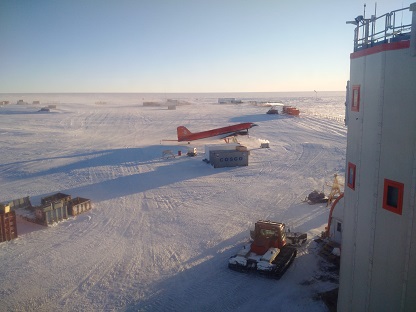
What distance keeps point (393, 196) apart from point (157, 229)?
49.7ft

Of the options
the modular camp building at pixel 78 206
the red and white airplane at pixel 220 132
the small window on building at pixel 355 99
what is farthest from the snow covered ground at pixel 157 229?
the small window on building at pixel 355 99

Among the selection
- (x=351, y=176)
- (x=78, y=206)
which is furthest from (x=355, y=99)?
(x=78, y=206)

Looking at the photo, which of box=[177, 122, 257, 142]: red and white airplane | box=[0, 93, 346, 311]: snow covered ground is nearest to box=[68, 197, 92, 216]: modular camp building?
box=[0, 93, 346, 311]: snow covered ground

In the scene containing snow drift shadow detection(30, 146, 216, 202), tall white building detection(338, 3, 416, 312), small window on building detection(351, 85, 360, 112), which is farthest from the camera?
snow drift shadow detection(30, 146, 216, 202)

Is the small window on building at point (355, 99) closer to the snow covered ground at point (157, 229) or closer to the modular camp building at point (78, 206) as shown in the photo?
the snow covered ground at point (157, 229)

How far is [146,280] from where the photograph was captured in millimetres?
15250

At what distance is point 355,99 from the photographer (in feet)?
30.7

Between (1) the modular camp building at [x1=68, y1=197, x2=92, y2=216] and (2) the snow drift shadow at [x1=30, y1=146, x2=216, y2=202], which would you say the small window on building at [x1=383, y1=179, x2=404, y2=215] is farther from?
(2) the snow drift shadow at [x1=30, y1=146, x2=216, y2=202]

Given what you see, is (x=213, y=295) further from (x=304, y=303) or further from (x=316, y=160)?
(x=316, y=160)

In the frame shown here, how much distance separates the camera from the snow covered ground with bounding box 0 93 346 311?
14.1 meters

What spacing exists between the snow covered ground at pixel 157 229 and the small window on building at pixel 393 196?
7.04 m

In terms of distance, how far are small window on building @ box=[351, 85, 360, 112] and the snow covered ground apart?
321 inches

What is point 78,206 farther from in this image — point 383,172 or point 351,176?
point 383,172

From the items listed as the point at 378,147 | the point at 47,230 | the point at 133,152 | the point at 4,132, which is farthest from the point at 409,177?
the point at 4,132
